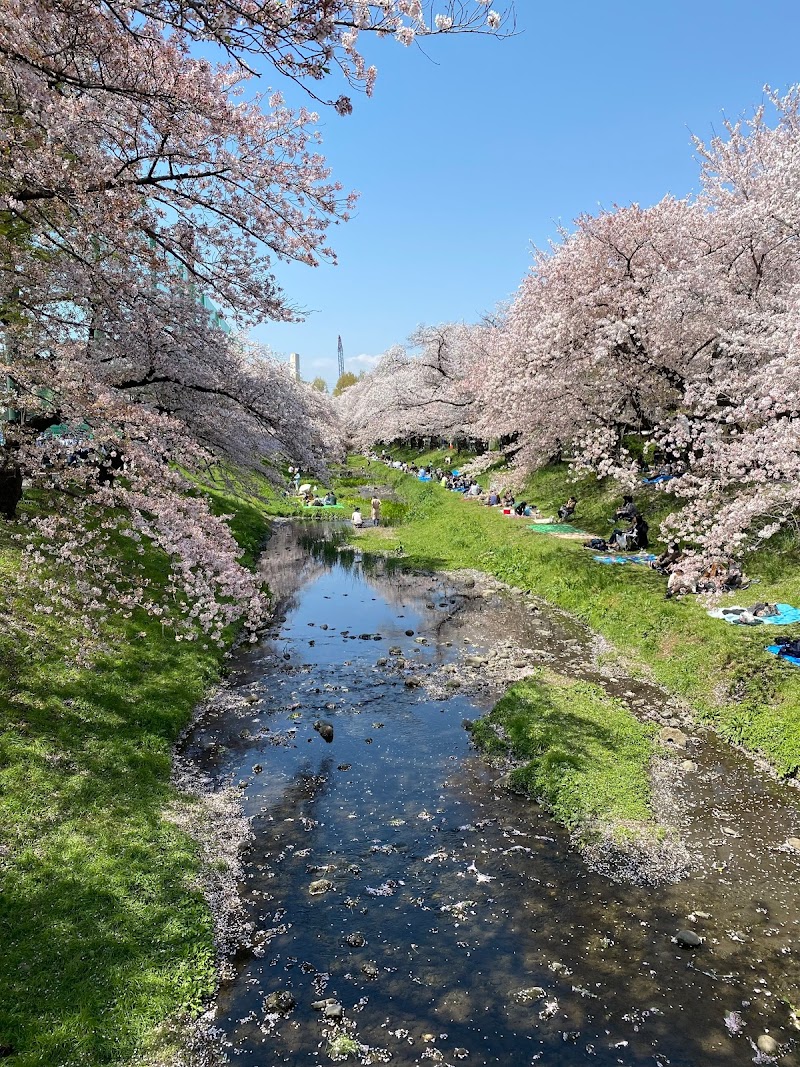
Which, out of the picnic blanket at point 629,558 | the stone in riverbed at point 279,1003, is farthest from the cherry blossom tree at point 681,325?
the stone in riverbed at point 279,1003

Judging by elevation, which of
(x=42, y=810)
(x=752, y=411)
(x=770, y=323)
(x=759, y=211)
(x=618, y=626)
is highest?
(x=759, y=211)

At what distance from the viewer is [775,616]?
1541cm

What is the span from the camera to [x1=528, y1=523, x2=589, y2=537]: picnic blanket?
2855cm

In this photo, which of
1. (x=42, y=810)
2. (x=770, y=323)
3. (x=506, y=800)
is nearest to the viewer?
(x=42, y=810)

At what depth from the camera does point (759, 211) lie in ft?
54.5

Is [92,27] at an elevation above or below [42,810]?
above

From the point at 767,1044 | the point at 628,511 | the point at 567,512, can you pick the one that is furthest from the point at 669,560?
the point at 767,1044

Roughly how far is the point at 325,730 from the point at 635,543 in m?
16.0

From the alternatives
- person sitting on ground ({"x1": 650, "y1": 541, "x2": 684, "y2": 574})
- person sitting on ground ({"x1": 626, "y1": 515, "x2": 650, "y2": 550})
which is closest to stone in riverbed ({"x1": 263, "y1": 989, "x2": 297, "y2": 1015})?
person sitting on ground ({"x1": 650, "y1": 541, "x2": 684, "y2": 574})

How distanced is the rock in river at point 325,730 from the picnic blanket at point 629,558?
43.5 feet

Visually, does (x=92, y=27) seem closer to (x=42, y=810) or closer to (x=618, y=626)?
(x=42, y=810)

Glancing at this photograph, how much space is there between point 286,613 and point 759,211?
1979cm

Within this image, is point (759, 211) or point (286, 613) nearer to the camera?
point (759, 211)

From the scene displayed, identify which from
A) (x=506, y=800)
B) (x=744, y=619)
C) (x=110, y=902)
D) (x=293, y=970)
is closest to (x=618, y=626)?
(x=744, y=619)
